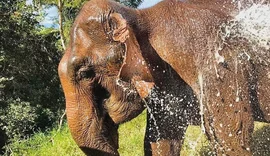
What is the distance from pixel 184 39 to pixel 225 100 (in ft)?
1.36

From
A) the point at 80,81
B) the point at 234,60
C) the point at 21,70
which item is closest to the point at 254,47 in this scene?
the point at 234,60

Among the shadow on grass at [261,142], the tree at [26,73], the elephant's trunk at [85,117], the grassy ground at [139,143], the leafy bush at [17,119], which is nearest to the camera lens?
the elephant's trunk at [85,117]

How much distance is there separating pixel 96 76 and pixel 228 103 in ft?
2.57

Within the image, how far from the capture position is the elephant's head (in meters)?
2.97

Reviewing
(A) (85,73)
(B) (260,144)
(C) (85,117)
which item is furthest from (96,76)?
(B) (260,144)

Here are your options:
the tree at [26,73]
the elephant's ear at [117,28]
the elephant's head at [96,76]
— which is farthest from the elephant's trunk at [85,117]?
the tree at [26,73]

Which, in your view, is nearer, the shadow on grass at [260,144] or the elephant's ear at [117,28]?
the elephant's ear at [117,28]

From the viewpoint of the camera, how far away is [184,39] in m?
2.97

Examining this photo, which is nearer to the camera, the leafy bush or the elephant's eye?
the elephant's eye

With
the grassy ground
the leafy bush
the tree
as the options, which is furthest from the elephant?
the leafy bush

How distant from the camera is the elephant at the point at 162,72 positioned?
2893 mm

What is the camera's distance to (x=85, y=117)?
9.90 feet

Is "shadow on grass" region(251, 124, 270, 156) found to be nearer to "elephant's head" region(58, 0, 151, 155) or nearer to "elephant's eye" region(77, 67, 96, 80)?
"elephant's head" region(58, 0, 151, 155)

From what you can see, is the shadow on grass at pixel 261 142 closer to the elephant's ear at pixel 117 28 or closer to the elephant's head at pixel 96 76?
the elephant's head at pixel 96 76
